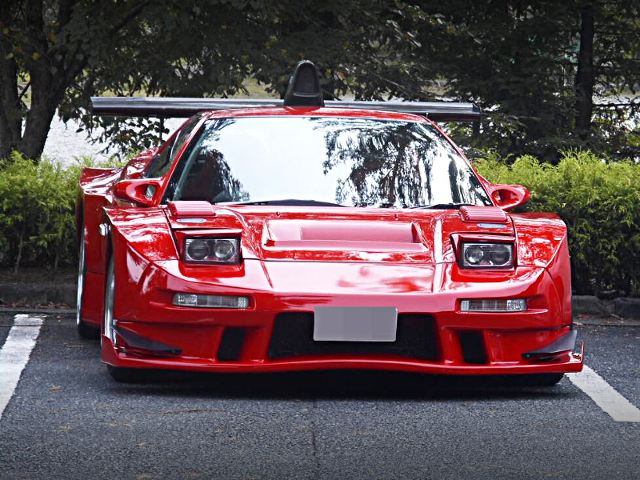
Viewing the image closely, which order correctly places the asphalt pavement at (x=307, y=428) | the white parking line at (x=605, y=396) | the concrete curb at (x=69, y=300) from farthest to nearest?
the concrete curb at (x=69, y=300)
the white parking line at (x=605, y=396)
the asphalt pavement at (x=307, y=428)

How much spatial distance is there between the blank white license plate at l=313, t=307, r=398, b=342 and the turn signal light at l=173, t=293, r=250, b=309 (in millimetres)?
327

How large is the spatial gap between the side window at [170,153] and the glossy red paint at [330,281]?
81 centimetres

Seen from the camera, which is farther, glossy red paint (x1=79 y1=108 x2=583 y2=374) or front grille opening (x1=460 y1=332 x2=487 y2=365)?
front grille opening (x1=460 y1=332 x2=487 y2=365)

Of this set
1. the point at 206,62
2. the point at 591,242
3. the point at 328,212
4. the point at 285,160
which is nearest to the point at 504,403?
the point at 328,212

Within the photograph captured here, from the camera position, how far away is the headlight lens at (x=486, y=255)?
5.94 meters

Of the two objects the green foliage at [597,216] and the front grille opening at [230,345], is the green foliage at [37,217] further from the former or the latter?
the front grille opening at [230,345]

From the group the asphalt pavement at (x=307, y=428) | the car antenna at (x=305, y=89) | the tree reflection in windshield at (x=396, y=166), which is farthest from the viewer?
the car antenna at (x=305, y=89)

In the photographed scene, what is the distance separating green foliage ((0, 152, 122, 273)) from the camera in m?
9.59

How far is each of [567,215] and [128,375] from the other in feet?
14.5

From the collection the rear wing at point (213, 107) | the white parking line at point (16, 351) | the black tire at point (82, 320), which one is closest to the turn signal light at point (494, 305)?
the white parking line at point (16, 351)

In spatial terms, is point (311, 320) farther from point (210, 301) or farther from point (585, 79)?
point (585, 79)

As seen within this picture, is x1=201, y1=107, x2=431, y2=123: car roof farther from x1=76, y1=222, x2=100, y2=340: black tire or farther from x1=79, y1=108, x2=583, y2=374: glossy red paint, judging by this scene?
x1=76, y1=222, x2=100, y2=340: black tire

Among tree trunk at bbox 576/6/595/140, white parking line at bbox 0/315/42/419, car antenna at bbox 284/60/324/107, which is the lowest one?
white parking line at bbox 0/315/42/419

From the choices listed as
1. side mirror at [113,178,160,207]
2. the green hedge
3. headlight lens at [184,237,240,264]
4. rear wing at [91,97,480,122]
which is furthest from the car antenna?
the green hedge
